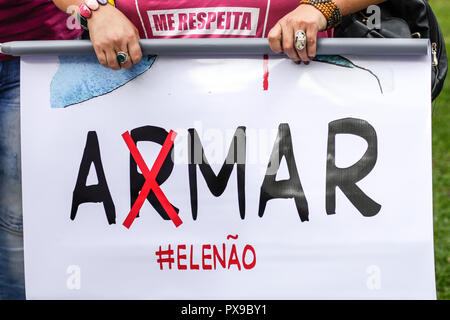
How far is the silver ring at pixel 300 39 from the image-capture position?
1629 millimetres

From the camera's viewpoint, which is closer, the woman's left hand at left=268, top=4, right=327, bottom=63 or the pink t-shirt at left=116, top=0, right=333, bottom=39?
the woman's left hand at left=268, top=4, right=327, bottom=63

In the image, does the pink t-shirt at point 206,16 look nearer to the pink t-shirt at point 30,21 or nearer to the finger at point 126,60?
the finger at point 126,60

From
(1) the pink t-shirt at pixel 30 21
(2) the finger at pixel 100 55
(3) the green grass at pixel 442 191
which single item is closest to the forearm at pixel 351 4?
(3) the green grass at pixel 442 191

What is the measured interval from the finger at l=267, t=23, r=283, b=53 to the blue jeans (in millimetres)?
905

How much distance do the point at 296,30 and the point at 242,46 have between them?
6.0 inches

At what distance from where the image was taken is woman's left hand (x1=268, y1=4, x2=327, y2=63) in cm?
164

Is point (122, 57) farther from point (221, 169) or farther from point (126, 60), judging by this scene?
point (221, 169)

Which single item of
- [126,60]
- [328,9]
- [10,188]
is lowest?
[10,188]

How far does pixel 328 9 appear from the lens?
1697mm

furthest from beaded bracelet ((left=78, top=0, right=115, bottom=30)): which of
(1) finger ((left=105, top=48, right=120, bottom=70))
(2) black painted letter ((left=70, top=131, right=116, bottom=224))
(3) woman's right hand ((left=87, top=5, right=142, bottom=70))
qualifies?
(2) black painted letter ((left=70, top=131, right=116, bottom=224))

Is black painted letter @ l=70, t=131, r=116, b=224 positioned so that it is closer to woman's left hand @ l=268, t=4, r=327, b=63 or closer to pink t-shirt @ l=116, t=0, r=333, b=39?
pink t-shirt @ l=116, t=0, r=333, b=39

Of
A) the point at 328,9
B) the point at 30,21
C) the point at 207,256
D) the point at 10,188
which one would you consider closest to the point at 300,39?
the point at 328,9

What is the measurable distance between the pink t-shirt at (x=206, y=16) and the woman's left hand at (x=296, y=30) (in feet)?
0.37
